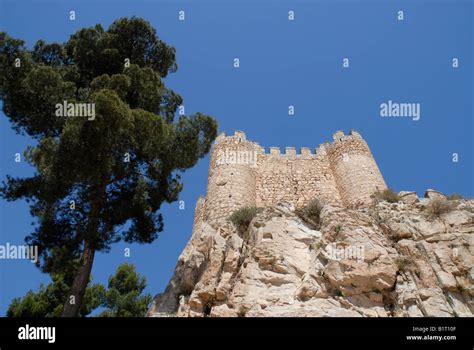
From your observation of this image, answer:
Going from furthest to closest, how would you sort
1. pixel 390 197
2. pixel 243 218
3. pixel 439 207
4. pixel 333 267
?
pixel 390 197 → pixel 243 218 → pixel 439 207 → pixel 333 267

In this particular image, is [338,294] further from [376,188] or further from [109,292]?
[109,292]

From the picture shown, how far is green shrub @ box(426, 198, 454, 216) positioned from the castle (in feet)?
15.6

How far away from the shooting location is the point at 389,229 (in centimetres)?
1270

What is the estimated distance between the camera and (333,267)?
1082cm

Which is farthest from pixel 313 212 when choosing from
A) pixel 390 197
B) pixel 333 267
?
pixel 390 197

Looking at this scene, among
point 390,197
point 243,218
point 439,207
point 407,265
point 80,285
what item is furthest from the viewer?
point 390,197

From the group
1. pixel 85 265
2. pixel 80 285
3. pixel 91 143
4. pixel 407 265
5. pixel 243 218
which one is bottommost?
pixel 80 285

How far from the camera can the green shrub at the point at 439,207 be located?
13180 millimetres

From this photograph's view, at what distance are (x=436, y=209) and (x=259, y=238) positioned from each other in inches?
223

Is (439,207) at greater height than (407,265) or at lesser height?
greater

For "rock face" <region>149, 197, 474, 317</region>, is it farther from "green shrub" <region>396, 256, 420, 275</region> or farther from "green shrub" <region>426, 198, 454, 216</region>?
"green shrub" <region>426, 198, 454, 216</region>

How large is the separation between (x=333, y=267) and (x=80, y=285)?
6319 mm

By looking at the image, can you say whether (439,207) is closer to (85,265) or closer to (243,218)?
(243,218)

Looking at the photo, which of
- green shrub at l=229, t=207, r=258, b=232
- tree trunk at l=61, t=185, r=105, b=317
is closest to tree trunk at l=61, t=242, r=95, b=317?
tree trunk at l=61, t=185, r=105, b=317
